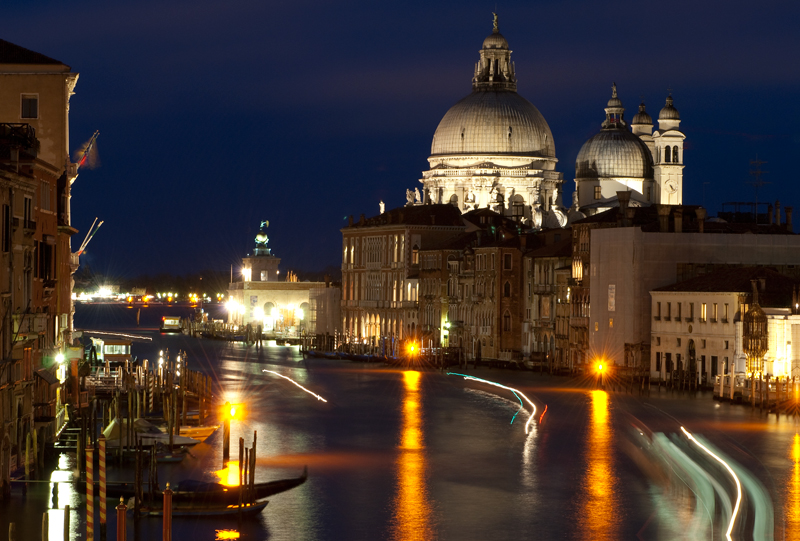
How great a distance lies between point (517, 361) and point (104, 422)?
31.2 m

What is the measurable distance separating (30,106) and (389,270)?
159 ft

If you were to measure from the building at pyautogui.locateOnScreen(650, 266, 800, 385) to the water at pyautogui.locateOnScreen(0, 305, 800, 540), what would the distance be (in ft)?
6.37

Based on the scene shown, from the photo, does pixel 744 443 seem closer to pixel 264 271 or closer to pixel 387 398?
pixel 387 398

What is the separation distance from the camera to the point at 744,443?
3356 centimetres

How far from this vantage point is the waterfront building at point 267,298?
345ft

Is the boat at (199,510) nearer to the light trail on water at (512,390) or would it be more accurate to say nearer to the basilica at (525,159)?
the light trail on water at (512,390)

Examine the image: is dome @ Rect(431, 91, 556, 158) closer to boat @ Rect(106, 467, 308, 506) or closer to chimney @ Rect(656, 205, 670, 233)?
chimney @ Rect(656, 205, 670, 233)

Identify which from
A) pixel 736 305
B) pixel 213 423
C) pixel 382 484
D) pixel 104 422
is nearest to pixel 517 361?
pixel 736 305

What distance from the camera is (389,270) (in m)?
81.9

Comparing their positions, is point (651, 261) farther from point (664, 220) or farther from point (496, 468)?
point (496, 468)

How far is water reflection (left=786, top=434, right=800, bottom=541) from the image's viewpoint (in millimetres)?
22828

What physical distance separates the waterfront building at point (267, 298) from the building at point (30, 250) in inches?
2420

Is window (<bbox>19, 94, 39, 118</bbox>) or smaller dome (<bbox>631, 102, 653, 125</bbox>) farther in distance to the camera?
smaller dome (<bbox>631, 102, 653, 125</bbox>)

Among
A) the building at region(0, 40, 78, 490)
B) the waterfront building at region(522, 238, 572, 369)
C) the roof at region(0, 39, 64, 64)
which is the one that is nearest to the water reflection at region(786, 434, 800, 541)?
the building at region(0, 40, 78, 490)
